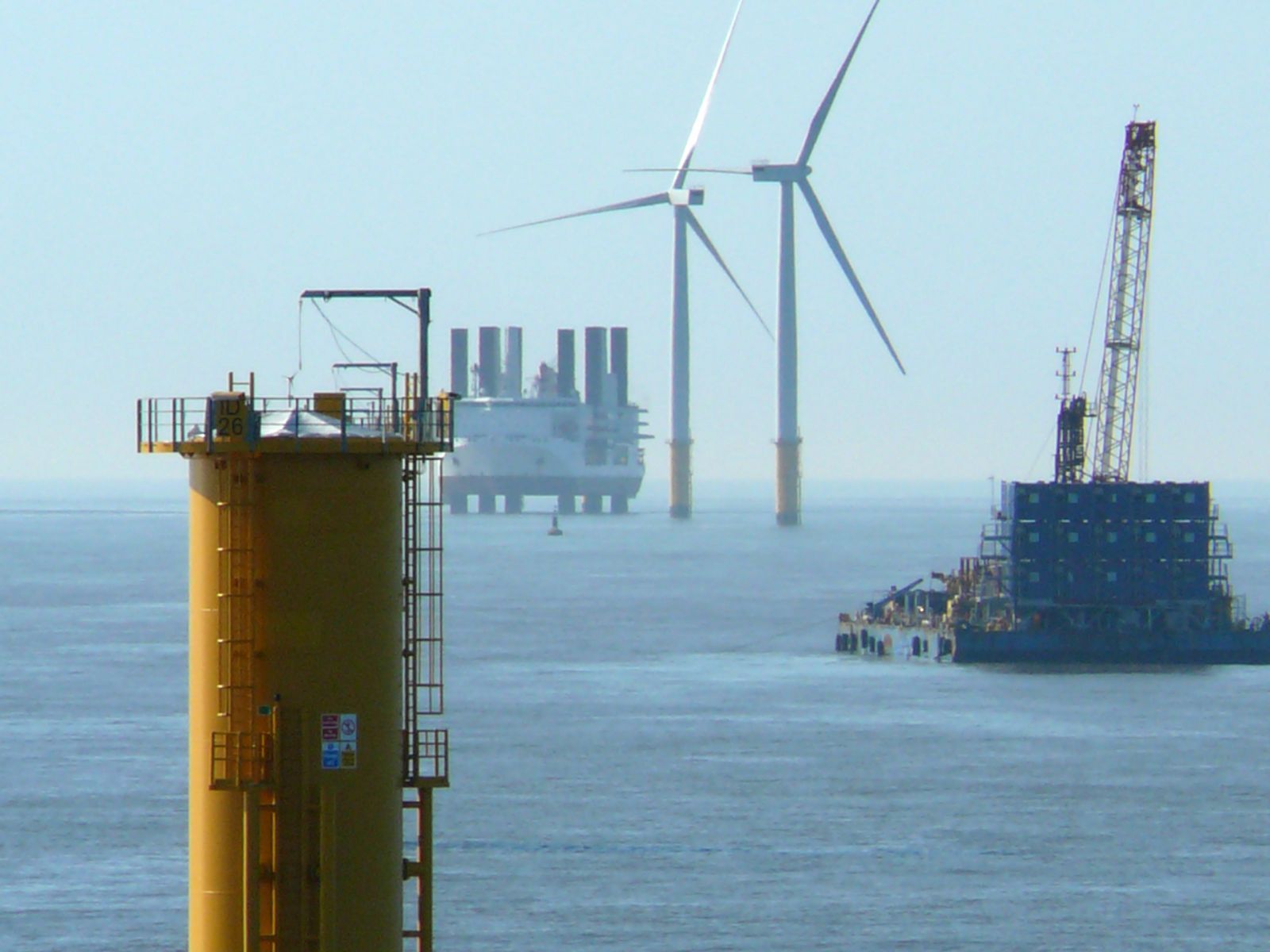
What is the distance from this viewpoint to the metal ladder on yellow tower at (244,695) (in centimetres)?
1800

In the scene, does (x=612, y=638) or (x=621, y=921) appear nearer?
(x=621, y=921)

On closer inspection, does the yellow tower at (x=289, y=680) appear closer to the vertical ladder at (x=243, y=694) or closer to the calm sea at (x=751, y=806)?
the vertical ladder at (x=243, y=694)

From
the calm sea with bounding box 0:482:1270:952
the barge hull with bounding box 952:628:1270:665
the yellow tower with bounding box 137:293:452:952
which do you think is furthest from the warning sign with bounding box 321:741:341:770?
the barge hull with bounding box 952:628:1270:665

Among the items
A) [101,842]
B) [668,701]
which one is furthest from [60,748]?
[668,701]

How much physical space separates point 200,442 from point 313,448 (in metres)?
0.83

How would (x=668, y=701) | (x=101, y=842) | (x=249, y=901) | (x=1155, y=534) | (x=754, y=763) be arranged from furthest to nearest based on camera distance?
(x=1155, y=534)
(x=668, y=701)
(x=754, y=763)
(x=101, y=842)
(x=249, y=901)

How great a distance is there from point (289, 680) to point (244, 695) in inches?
13.7

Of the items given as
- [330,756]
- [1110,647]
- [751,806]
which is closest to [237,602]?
[330,756]

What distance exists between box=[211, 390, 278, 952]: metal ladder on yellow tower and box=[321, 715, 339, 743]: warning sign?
0.37 m

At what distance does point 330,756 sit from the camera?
18203mm

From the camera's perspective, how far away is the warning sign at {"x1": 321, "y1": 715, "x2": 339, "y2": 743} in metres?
18.1

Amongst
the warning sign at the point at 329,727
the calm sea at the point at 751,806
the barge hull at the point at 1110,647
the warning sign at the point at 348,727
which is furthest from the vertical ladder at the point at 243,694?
→ the barge hull at the point at 1110,647

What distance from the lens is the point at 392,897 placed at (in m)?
18.5

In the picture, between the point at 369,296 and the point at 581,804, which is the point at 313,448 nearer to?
the point at 369,296
